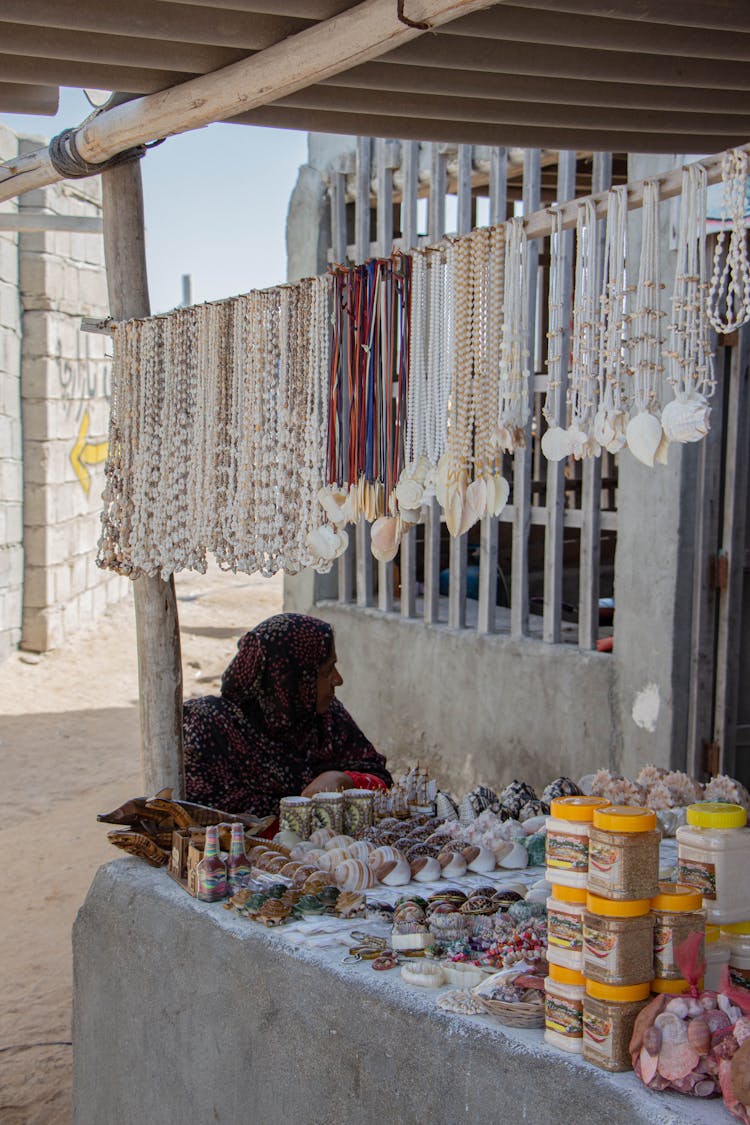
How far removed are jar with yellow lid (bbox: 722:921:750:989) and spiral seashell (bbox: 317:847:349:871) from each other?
103cm

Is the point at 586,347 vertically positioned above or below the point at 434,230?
below

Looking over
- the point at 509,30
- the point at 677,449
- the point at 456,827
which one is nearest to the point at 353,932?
the point at 456,827

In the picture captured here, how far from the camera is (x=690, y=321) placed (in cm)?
199

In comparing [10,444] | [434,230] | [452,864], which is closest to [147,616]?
[452,864]

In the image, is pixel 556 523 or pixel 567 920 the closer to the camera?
pixel 567 920

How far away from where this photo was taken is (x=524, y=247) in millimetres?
2240

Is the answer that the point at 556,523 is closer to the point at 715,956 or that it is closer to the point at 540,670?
the point at 540,670

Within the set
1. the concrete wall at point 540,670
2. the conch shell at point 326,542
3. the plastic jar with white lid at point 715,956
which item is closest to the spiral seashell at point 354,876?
the conch shell at point 326,542

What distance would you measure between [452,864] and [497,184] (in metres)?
3.75

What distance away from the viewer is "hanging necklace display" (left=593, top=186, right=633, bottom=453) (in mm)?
2102

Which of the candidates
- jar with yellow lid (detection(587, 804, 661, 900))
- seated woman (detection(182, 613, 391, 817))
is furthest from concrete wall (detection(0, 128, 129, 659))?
jar with yellow lid (detection(587, 804, 661, 900))

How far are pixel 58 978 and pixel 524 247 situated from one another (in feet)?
11.0

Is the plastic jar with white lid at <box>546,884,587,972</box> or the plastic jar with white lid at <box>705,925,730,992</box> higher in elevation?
the plastic jar with white lid at <box>546,884,587,972</box>

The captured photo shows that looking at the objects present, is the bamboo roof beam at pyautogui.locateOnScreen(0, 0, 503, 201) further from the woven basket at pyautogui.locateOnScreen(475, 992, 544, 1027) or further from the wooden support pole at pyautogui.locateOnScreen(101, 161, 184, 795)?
the woven basket at pyautogui.locateOnScreen(475, 992, 544, 1027)
